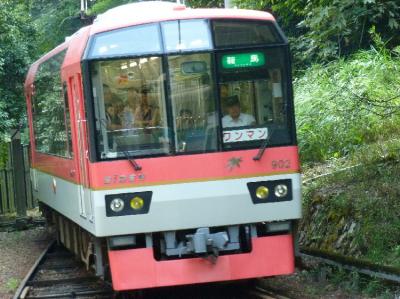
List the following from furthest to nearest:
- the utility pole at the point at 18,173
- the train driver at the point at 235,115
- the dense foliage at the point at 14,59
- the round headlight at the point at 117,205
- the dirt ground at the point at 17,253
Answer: the utility pole at the point at 18,173 → the dense foliage at the point at 14,59 → the dirt ground at the point at 17,253 → the train driver at the point at 235,115 → the round headlight at the point at 117,205

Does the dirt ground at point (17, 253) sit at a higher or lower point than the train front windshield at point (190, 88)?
lower

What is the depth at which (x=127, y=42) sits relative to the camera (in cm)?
814

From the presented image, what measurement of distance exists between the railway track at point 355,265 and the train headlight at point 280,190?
1.26m

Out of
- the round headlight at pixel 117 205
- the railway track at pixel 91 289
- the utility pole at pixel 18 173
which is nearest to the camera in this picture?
the round headlight at pixel 117 205

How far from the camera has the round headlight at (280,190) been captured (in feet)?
26.9

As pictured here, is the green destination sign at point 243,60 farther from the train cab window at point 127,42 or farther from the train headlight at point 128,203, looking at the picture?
the train headlight at point 128,203

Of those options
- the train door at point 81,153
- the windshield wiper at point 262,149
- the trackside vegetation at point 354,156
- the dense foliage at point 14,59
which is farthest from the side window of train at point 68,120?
the dense foliage at point 14,59

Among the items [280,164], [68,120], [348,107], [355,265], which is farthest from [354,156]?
[68,120]

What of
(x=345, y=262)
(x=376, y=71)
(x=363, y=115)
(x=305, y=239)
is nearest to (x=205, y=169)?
(x=345, y=262)

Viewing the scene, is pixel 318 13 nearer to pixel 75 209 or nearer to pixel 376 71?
pixel 75 209

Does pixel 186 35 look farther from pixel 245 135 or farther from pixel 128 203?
pixel 128 203

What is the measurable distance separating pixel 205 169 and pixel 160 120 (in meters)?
0.66

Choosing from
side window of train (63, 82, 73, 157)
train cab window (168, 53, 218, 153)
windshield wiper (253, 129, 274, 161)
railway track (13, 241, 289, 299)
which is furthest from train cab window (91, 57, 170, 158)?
railway track (13, 241, 289, 299)

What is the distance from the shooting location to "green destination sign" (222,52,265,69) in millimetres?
8219
